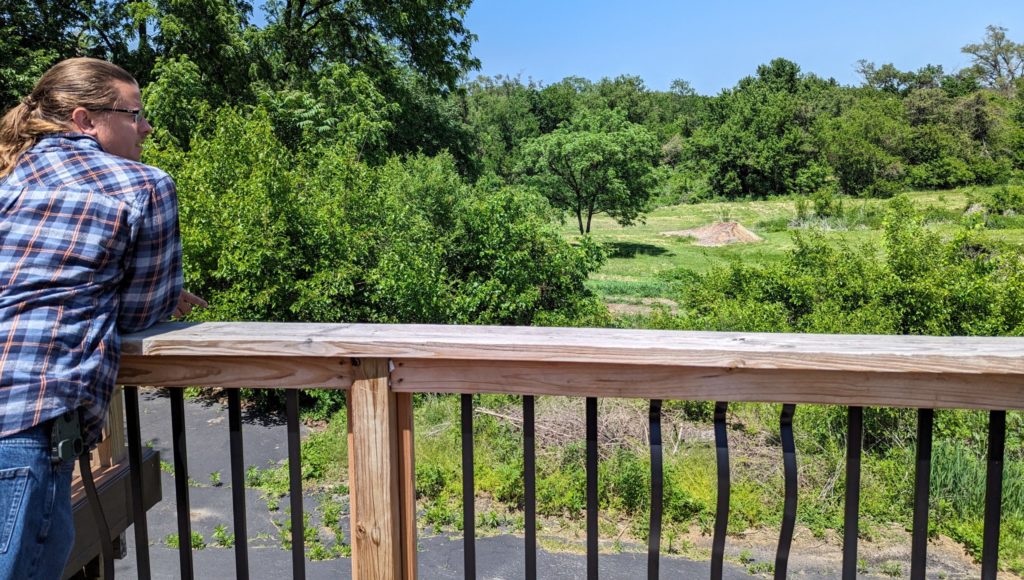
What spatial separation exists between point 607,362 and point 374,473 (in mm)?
596

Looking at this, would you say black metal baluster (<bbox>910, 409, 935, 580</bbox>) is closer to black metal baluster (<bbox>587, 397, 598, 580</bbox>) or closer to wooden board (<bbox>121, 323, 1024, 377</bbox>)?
wooden board (<bbox>121, 323, 1024, 377</bbox>)

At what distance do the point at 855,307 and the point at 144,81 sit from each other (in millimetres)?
15080

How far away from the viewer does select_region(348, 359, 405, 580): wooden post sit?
1.88m

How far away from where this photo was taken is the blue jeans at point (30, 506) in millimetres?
1640

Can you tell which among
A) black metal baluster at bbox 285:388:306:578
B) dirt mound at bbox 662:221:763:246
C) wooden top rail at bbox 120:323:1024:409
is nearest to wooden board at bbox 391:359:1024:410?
wooden top rail at bbox 120:323:1024:409

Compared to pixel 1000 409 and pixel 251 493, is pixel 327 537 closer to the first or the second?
pixel 251 493

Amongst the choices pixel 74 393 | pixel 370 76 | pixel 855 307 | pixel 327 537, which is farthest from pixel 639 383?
pixel 370 76

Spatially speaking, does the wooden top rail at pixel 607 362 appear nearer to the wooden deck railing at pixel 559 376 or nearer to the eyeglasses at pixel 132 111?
the wooden deck railing at pixel 559 376

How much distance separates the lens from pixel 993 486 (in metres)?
1.79

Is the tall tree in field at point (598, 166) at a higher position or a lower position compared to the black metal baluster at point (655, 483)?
higher

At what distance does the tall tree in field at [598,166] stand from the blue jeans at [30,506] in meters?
30.7

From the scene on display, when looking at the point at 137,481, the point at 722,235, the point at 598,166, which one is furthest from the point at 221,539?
the point at 722,235

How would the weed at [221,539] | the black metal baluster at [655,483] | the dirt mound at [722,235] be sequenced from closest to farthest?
the black metal baluster at [655,483] < the weed at [221,539] < the dirt mound at [722,235]

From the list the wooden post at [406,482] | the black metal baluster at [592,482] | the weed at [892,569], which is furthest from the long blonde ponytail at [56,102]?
the weed at [892,569]
